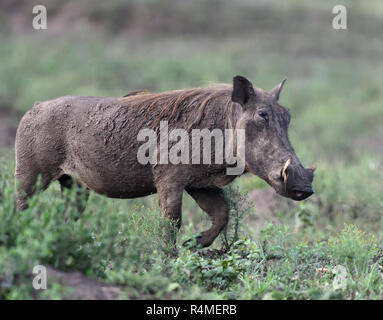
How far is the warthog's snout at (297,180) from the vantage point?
486 centimetres

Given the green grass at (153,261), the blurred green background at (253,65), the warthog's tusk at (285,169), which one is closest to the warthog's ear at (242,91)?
the warthog's tusk at (285,169)

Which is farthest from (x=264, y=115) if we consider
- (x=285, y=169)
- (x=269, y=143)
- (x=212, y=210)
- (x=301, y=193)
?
(x=212, y=210)

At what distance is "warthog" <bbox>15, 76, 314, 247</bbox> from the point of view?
5.14 meters

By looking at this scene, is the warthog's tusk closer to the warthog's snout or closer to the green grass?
the warthog's snout

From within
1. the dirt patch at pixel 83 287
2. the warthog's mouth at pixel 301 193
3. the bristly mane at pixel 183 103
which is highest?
the bristly mane at pixel 183 103

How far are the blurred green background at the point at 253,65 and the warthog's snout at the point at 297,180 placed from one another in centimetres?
234

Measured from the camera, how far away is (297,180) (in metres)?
4.88

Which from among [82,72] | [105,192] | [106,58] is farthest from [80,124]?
[106,58]

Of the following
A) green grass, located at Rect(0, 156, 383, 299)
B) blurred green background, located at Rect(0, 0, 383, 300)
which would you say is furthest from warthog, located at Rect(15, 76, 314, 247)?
blurred green background, located at Rect(0, 0, 383, 300)

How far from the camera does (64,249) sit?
4.16 meters

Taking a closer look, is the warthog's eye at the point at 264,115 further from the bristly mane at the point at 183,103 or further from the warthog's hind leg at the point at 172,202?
the warthog's hind leg at the point at 172,202

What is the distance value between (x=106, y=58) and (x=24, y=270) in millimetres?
14359

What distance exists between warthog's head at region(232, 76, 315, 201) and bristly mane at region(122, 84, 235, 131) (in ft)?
0.65
